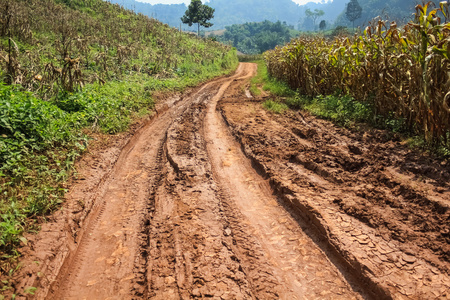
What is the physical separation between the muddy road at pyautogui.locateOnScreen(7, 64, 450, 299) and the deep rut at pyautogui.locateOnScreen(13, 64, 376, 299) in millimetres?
15

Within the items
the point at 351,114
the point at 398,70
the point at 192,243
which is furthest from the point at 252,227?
the point at 351,114

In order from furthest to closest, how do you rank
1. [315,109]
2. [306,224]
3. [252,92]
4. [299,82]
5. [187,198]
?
[252,92] < [299,82] < [315,109] < [187,198] < [306,224]

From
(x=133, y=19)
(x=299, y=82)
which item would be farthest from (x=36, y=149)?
(x=133, y=19)

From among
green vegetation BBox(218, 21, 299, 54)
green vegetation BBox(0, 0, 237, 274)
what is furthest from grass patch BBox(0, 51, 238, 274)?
green vegetation BBox(218, 21, 299, 54)

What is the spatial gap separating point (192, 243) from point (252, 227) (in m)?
0.84

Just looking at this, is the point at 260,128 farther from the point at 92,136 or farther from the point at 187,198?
the point at 92,136

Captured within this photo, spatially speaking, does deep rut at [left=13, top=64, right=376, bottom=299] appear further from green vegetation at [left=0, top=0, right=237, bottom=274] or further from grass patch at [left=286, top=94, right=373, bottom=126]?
grass patch at [left=286, top=94, right=373, bottom=126]

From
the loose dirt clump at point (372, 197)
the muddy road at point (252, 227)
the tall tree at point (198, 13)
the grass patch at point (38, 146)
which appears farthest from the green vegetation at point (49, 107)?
the tall tree at point (198, 13)

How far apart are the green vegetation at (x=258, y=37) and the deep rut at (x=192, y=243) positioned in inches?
2958

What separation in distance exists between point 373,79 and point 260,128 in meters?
3.18

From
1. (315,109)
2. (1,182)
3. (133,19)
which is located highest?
(133,19)

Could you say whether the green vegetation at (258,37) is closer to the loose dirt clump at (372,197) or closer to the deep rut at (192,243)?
the loose dirt clump at (372,197)

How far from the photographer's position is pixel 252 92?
13.5 m

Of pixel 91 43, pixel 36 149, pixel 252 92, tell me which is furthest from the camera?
pixel 91 43
